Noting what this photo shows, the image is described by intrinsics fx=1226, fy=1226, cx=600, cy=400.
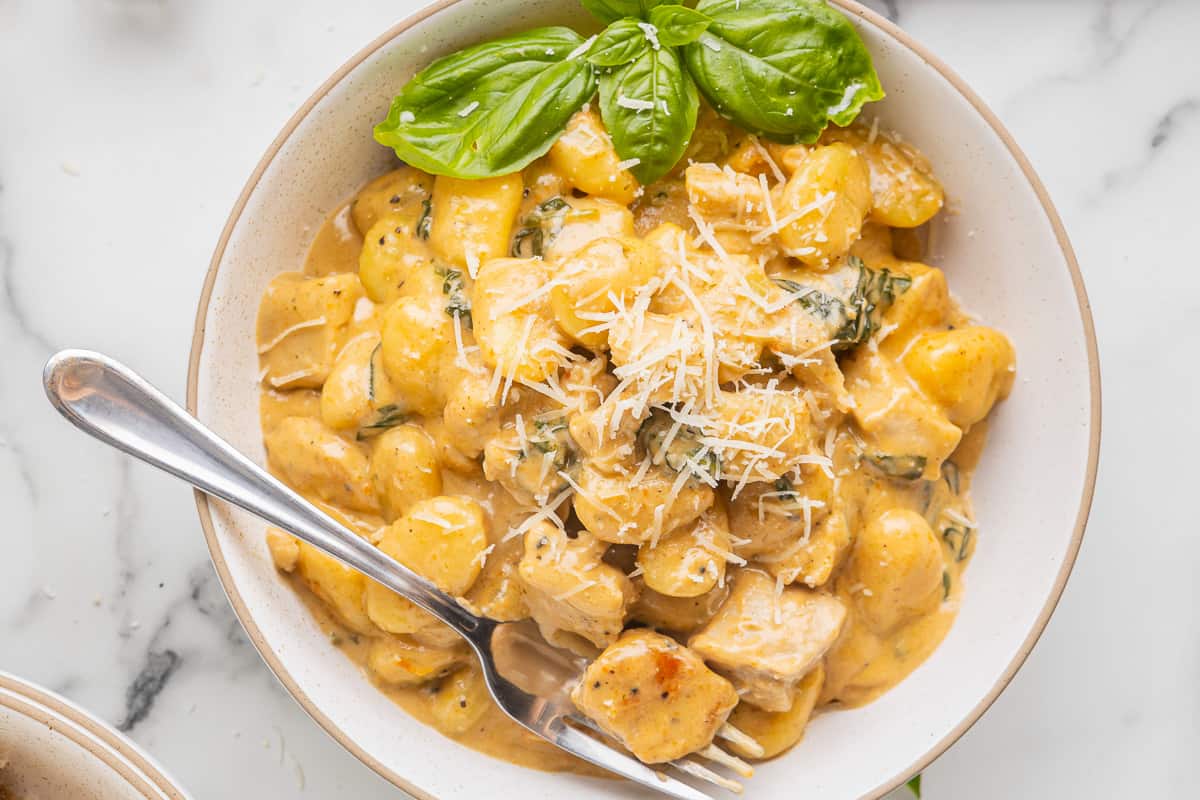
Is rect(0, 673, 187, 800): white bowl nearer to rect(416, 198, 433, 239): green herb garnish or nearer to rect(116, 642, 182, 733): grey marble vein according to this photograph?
rect(116, 642, 182, 733): grey marble vein

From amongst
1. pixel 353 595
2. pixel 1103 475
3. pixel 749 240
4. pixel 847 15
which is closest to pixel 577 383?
pixel 749 240

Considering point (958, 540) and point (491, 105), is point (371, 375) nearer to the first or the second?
point (491, 105)

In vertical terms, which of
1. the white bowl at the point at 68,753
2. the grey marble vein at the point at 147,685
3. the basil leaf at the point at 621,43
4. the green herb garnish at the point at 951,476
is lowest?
the grey marble vein at the point at 147,685

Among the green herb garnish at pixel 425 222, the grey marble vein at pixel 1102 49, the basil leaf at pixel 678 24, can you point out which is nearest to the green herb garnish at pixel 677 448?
the green herb garnish at pixel 425 222

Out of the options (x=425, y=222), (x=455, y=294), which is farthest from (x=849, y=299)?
(x=425, y=222)

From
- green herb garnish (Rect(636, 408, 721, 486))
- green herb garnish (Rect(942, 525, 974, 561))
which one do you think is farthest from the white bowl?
green herb garnish (Rect(942, 525, 974, 561))

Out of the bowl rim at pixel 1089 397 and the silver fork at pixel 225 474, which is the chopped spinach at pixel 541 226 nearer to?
the bowl rim at pixel 1089 397
